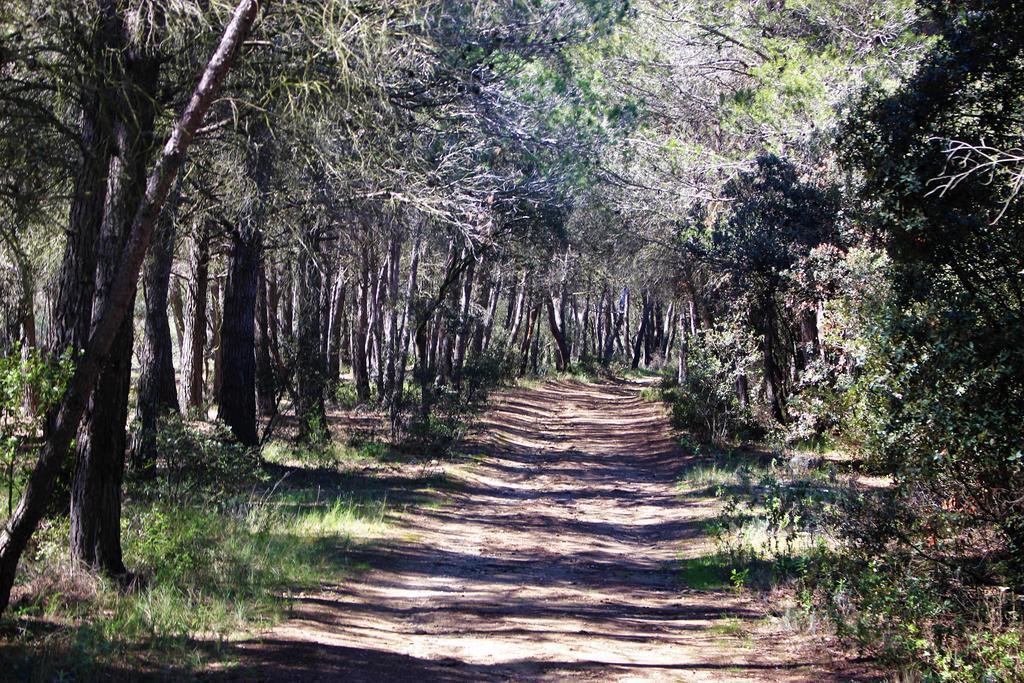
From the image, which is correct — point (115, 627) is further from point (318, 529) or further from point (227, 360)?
point (227, 360)

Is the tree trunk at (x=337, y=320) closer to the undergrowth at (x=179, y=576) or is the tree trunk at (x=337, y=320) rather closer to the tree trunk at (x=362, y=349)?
the tree trunk at (x=362, y=349)

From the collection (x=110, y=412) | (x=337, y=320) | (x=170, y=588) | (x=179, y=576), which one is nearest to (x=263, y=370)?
(x=179, y=576)

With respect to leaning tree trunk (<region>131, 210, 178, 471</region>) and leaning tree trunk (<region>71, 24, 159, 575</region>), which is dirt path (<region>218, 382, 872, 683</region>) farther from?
leaning tree trunk (<region>131, 210, 178, 471</region>)

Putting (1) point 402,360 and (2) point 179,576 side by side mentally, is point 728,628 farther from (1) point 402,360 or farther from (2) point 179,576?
(1) point 402,360

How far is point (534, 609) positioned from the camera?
9.23 m

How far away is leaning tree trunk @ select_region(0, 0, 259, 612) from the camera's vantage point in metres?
6.30

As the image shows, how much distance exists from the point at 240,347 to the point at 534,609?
8858mm

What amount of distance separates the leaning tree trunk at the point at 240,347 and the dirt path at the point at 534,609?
3.77 metres

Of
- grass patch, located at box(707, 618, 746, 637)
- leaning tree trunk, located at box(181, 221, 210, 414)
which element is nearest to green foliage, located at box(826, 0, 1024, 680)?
grass patch, located at box(707, 618, 746, 637)

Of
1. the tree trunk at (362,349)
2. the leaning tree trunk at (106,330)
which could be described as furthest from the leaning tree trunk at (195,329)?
the leaning tree trunk at (106,330)

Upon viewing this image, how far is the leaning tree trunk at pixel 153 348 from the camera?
1302cm

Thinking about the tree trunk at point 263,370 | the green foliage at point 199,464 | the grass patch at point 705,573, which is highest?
the tree trunk at point 263,370

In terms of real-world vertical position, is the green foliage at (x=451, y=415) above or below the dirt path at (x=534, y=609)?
above

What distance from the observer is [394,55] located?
9.46m
